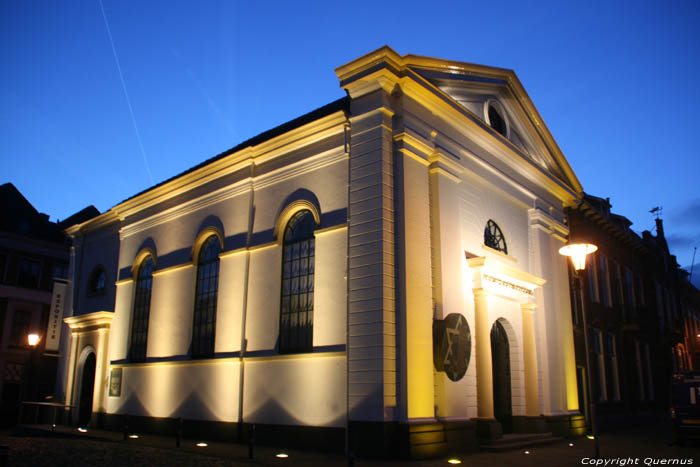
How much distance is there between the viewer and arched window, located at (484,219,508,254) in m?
16.4

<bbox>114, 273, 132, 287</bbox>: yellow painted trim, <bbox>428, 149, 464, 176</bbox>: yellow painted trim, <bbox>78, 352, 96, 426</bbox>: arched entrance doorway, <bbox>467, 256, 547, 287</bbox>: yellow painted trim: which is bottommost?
<bbox>78, 352, 96, 426</bbox>: arched entrance doorway

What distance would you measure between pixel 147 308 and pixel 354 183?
34.8ft

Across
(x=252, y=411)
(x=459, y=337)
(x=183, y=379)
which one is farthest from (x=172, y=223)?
(x=459, y=337)

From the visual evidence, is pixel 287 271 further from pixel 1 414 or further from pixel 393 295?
pixel 1 414

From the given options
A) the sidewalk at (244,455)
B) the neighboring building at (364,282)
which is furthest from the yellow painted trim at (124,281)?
the sidewalk at (244,455)

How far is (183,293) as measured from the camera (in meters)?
18.1

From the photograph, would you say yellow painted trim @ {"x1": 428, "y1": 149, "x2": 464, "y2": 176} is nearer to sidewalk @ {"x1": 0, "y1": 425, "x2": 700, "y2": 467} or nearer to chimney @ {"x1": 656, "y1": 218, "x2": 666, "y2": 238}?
sidewalk @ {"x1": 0, "y1": 425, "x2": 700, "y2": 467}

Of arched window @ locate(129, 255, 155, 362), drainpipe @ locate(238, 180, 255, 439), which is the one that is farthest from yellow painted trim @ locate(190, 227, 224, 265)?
arched window @ locate(129, 255, 155, 362)

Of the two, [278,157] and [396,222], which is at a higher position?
[278,157]

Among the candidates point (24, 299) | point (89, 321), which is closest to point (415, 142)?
point (89, 321)

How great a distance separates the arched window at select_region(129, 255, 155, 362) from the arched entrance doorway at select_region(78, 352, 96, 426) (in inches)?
120

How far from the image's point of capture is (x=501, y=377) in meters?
16.3

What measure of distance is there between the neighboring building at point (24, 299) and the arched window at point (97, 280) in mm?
6575

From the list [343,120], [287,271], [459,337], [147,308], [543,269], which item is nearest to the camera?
[459,337]
